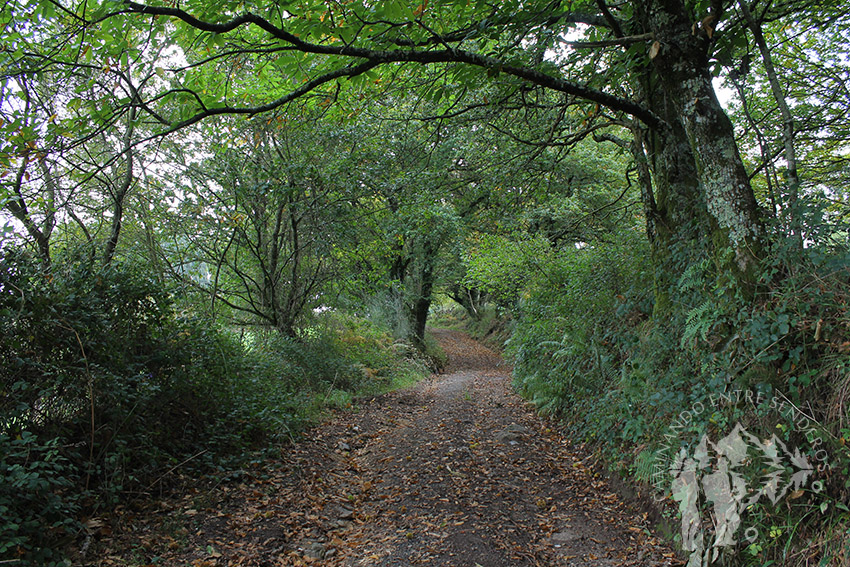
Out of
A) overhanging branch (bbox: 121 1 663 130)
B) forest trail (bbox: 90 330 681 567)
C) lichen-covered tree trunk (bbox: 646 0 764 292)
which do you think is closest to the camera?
overhanging branch (bbox: 121 1 663 130)

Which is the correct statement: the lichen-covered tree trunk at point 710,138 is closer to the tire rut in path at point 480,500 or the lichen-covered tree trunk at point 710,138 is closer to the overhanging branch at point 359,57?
the overhanging branch at point 359,57

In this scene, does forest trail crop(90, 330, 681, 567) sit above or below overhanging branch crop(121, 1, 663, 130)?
below

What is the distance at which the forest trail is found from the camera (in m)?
3.87

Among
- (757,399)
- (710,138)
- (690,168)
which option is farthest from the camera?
(690,168)

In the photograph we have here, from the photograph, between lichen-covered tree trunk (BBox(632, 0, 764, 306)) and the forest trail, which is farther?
lichen-covered tree trunk (BBox(632, 0, 764, 306))

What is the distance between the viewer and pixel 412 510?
15.8ft

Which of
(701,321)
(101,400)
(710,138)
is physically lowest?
(701,321)

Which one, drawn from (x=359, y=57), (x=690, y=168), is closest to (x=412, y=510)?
(x=359, y=57)

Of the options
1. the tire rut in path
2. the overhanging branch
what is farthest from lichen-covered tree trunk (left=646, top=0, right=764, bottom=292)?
the tire rut in path

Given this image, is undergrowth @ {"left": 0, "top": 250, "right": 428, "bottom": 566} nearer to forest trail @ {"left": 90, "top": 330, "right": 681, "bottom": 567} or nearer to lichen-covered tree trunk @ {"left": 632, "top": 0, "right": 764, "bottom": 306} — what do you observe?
forest trail @ {"left": 90, "top": 330, "right": 681, "bottom": 567}

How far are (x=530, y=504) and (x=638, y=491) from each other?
3.67 feet

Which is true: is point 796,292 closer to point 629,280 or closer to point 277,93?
point 629,280

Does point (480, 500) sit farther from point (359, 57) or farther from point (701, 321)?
point (359, 57)

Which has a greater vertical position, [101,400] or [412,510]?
[101,400]
